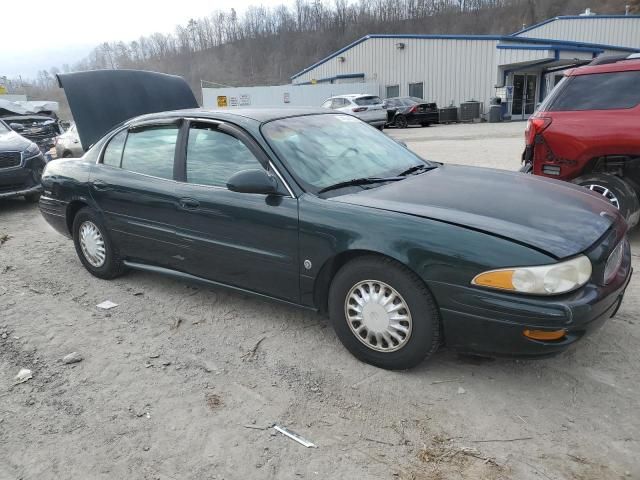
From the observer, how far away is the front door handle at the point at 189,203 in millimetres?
3796

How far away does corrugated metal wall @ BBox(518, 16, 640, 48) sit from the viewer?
35.6 metres

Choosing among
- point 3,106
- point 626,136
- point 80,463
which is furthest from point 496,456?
point 3,106

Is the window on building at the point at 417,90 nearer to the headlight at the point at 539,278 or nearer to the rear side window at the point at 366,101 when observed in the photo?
the rear side window at the point at 366,101

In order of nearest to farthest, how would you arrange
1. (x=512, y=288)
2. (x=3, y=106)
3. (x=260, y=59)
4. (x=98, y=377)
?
(x=512, y=288) < (x=98, y=377) < (x=3, y=106) < (x=260, y=59)

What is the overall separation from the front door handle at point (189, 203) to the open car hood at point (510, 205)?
113cm

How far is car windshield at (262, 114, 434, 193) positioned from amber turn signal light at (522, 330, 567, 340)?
4.95 feet

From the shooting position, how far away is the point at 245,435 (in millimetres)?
2660

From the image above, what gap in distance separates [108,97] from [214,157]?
3.28 meters

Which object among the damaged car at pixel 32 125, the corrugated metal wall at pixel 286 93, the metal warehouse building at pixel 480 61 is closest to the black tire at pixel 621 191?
the damaged car at pixel 32 125

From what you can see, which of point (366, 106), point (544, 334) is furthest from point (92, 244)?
point (366, 106)

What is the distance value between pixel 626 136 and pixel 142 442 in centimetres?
497

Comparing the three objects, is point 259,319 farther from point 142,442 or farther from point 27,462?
point 27,462

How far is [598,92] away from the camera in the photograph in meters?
5.34

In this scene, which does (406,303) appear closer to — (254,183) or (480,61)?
(254,183)
